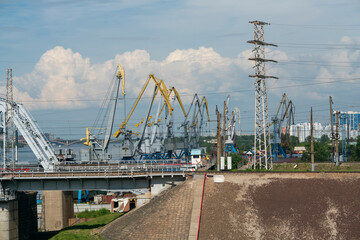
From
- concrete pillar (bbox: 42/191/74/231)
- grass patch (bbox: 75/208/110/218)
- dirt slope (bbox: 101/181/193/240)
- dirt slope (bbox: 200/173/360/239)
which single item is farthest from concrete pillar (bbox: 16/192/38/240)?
dirt slope (bbox: 200/173/360/239)

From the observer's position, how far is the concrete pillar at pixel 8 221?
65438 millimetres

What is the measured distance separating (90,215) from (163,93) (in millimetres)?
44671

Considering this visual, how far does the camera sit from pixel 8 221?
6588 centimetres

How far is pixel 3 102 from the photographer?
293 feet

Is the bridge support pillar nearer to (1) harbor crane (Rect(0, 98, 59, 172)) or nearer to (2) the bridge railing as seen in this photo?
(2) the bridge railing

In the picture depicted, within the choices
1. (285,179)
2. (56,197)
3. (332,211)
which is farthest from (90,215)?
(332,211)

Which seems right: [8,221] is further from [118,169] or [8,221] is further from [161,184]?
[161,184]

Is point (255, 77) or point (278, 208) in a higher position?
point (255, 77)

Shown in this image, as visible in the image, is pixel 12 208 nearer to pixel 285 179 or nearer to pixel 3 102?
pixel 3 102

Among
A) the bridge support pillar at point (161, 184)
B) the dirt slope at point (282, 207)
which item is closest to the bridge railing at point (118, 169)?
the bridge support pillar at point (161, 184)

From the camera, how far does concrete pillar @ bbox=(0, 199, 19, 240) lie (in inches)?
2576

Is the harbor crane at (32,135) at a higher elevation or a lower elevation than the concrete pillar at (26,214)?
higher

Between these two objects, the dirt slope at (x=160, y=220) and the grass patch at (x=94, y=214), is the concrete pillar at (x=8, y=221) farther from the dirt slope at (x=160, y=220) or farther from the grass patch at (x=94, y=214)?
the grass patch at (x=94, y=214)

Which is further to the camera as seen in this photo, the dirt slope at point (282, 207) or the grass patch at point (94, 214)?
the grass patch at point (94, 214)
